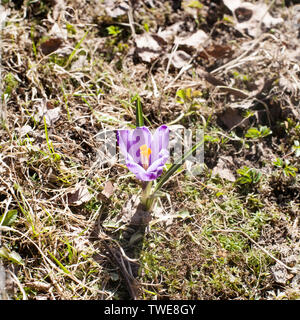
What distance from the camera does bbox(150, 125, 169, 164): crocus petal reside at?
183cm

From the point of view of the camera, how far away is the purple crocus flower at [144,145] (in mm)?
1773

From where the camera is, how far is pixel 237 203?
7.31 ft

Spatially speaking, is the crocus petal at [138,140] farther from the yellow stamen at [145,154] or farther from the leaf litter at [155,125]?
the leaf litter at [155,125]

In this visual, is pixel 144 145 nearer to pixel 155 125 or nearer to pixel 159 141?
pixel 159 141

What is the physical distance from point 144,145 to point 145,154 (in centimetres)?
4

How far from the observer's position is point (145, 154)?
1834mm

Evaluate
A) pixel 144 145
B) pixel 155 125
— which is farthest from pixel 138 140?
pixel 155 125

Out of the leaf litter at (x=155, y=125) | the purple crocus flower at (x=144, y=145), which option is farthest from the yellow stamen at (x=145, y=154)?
the leaf litter at (x=155, y=125)

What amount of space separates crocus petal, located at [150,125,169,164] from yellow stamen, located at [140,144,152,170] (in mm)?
40

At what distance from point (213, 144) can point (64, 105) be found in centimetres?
99

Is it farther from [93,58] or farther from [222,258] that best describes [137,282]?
[93,58]

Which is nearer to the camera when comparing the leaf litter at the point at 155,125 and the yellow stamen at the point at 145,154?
the yellow stamen at the point at 145,154

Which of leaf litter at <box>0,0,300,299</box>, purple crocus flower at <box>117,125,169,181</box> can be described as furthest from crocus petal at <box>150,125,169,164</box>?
leaf litter at <box>0,0,300,299</box>

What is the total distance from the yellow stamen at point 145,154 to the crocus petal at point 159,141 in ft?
0.13
